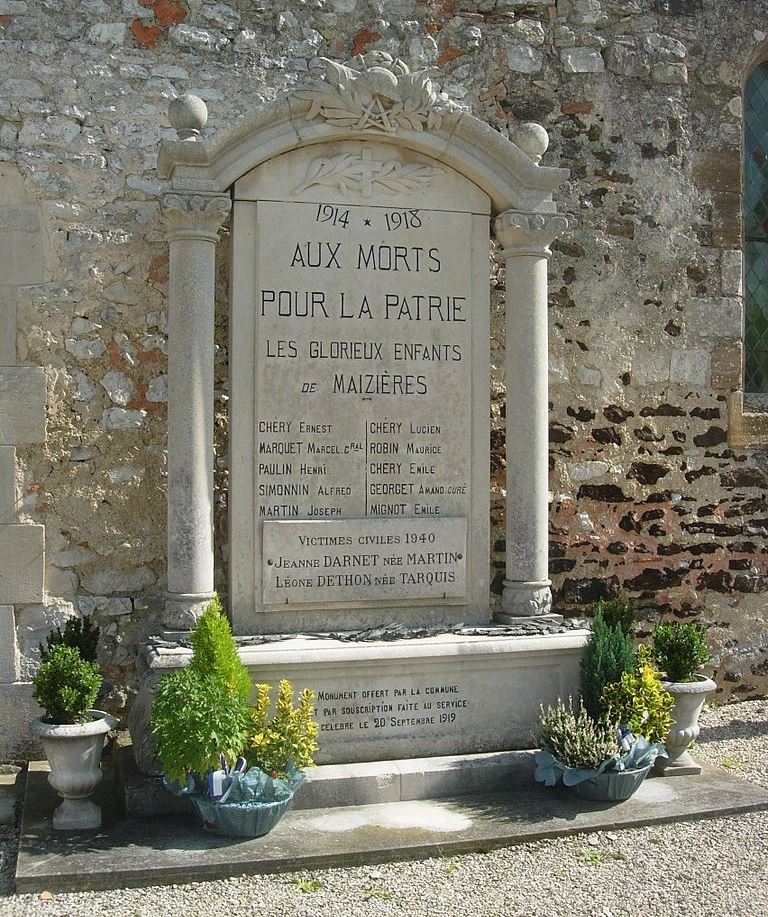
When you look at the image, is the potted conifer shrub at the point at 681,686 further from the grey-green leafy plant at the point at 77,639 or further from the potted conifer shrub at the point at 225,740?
the grey-green leafy plant at the point at 77,639

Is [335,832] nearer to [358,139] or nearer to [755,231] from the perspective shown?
[358,139]

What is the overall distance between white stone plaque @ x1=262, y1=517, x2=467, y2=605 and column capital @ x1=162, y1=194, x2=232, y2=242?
153 cm

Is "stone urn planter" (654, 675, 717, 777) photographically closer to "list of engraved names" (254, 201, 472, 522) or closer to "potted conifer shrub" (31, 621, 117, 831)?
"list of engraved names" (254, 201, 472, 522)

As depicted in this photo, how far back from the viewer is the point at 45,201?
5.93m

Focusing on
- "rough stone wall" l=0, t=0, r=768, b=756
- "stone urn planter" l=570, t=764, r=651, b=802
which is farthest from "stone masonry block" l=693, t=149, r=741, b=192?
"stone urn planter" l=570, t=764, r=651, b=802

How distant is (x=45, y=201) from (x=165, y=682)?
3034 millimetres

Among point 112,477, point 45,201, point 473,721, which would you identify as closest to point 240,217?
point 45,201

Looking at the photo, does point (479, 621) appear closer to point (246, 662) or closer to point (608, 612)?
point (608, 612)

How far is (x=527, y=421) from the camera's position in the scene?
222 inches

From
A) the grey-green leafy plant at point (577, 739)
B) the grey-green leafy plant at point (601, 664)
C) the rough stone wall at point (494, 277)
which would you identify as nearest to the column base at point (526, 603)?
the grey-green leafy plant at point (601, 664)

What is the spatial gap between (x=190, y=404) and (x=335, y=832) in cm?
216

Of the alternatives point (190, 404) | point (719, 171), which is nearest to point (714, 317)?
point (719, 171)

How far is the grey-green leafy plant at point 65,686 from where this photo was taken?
4551 millimetres

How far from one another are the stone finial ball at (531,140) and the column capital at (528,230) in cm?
36
